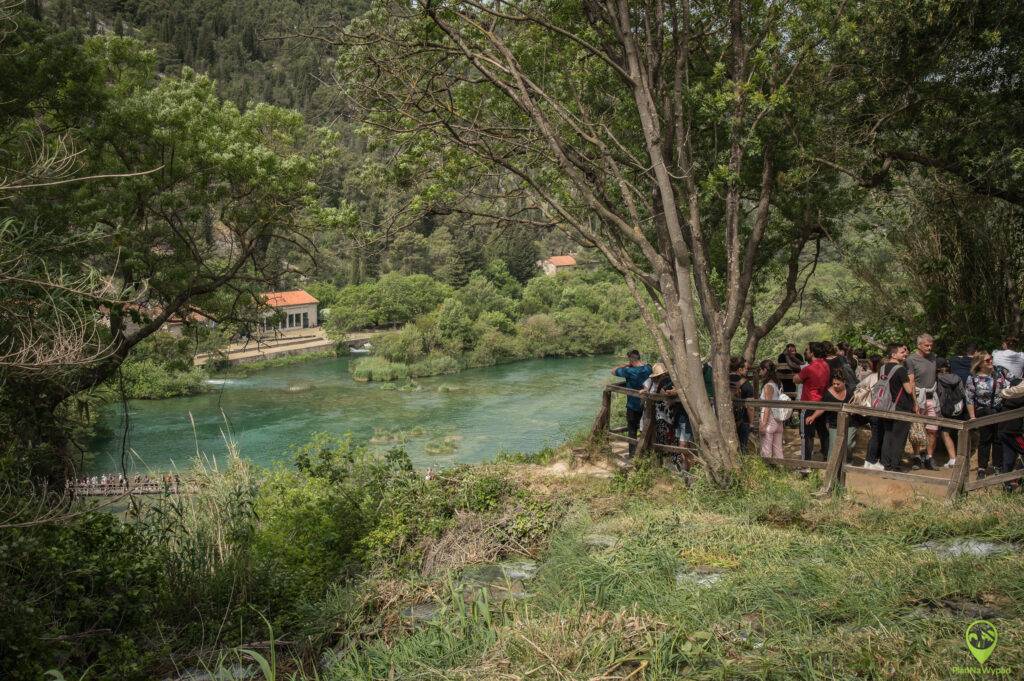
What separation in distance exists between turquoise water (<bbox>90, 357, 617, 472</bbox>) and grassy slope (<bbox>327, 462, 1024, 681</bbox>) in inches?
667

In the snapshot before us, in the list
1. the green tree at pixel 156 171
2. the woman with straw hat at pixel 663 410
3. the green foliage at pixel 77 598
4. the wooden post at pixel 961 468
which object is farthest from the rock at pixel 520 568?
the green tree at pixel 156 171

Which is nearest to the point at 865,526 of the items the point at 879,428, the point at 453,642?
the point at 879,428

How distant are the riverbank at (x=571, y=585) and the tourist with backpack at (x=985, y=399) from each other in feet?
5.70

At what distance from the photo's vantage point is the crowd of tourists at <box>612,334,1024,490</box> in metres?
7.66

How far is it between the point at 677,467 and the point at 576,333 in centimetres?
3969

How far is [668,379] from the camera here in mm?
9180

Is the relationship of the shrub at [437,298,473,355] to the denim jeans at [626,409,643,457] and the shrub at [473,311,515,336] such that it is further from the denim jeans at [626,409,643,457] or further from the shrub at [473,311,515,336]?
the denim jeans at [626,409,643,457]

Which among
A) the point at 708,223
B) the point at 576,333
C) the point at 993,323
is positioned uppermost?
the point at 708,223

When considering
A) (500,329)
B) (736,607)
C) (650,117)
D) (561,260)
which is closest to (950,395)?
(650,117)

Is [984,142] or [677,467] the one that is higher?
[984,142]

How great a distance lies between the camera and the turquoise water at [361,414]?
26.2 m

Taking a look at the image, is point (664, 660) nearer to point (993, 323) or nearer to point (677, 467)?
point (677, 467)

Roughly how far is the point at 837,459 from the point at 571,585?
12.2 ft

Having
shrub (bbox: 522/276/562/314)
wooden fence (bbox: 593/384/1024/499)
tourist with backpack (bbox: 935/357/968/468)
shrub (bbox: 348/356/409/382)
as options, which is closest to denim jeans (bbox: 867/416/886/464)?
wooden fence (bbox: 593/384/1024/499)
